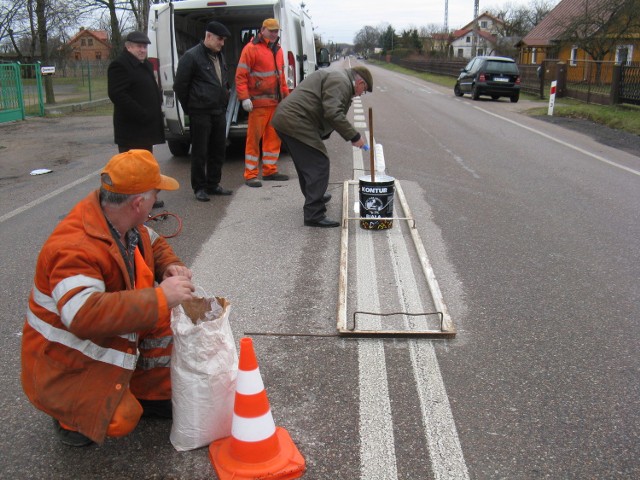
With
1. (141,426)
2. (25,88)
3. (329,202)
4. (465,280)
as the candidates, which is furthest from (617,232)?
(25,88)

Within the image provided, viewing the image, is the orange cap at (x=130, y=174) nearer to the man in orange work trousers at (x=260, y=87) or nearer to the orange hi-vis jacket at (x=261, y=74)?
the man in orange work trousers at (x=260, y=87)

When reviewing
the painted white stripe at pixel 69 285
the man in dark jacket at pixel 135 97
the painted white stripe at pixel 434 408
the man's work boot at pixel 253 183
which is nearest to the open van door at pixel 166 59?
the man's work boot at pixel 253 183

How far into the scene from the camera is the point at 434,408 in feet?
9.68

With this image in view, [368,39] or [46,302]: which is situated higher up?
[368,39]

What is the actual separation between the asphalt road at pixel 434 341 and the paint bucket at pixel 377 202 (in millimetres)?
269

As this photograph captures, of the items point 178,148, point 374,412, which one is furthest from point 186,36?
point 374,412

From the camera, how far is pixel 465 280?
464 cm

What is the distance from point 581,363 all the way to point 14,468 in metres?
2.88

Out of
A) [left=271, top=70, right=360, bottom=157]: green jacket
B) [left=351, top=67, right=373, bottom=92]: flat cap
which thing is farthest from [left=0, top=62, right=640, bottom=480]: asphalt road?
[left=351, top=67, right=373, bottom=92]: flat cap

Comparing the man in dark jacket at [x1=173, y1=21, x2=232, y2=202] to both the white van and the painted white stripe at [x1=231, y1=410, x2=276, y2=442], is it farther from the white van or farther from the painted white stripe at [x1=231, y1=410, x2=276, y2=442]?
the painted white stripe at [x1=231, y1=410, x2=276, y2=442]

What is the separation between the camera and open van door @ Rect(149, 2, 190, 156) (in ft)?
27.5

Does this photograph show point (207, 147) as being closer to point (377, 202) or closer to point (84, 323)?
point (377, 202)

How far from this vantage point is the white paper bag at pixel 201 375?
8.22ft

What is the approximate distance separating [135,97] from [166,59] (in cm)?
239
